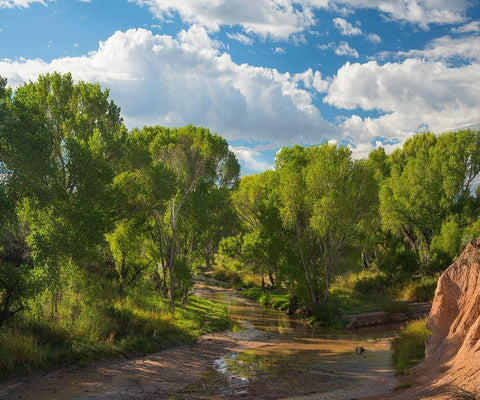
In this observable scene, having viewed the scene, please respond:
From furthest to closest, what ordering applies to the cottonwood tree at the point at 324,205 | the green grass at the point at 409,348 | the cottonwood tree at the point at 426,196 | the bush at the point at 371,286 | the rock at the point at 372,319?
1. the cottonwood tree at the point at 426,196
2. the bush at the point at 371,286
3. the cottonwood tree at the point at 324,205
4. the rock at the point at 372,319
5. the green grass at the point at 409,348

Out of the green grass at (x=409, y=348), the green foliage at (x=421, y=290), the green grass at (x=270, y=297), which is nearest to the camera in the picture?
the green grass at (x=409, y=348)

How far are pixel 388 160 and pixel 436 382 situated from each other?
67.7 m

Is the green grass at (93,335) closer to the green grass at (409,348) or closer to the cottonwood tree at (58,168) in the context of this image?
the cottonwood tree at (58,168)

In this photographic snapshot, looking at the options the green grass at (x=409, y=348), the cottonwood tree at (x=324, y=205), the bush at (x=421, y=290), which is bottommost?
the bush at (x=421, y=290)

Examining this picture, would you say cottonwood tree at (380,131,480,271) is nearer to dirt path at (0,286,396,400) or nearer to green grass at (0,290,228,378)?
dirt path at (0,286,396,400)

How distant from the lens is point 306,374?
1905 cm

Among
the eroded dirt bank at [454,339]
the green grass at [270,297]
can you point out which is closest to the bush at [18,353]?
the eroded dirt bank at [454,339]

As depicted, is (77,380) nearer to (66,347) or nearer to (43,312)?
(66,347)

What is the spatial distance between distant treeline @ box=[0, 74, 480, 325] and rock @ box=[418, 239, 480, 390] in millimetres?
7592

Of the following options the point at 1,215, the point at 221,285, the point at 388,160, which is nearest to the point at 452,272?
the point at 1,215

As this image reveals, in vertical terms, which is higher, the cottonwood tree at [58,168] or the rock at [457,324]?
the cottonwood tree at [58,168]

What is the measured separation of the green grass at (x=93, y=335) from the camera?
56.5 feet

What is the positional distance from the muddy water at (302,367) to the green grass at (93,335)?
168 inches

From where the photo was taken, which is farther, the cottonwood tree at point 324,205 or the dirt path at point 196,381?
the cottonwood tree at point 324,205
